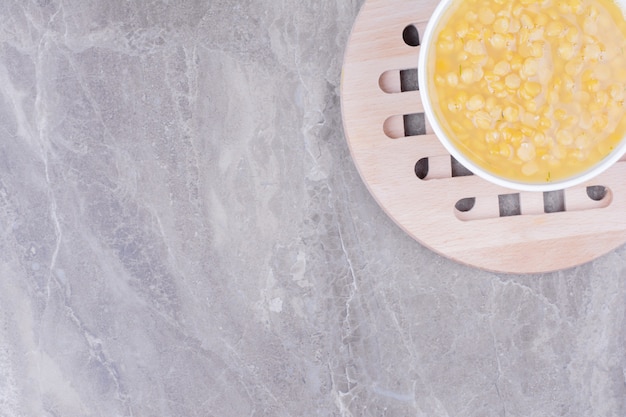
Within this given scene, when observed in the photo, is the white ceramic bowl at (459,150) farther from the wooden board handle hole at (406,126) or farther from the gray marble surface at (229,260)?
the gray marble surface at (229,260)

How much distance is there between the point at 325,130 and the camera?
3.98 feet

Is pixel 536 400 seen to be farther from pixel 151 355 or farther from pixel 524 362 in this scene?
pixel 151 355

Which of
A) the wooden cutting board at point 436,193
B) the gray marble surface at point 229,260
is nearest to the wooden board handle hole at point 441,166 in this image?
the wooden cutting board at point 436,193

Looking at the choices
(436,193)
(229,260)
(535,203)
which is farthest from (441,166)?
(229,260)

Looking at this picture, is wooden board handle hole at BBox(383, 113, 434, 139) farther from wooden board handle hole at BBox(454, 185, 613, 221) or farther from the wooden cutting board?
wooden board handle hole at BBox(454, 185, 613, 221)

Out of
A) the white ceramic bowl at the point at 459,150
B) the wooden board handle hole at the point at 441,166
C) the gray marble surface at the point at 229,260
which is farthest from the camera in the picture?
the gray marble surface at the point at 229,260

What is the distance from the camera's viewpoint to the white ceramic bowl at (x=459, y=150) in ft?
3.30

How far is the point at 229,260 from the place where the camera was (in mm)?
1244

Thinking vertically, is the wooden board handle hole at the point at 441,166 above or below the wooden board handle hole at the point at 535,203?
above

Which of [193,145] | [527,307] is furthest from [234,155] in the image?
[527,307]

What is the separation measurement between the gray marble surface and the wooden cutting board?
107 mm

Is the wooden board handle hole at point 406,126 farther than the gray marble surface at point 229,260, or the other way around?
the gray marble surface at point 229,260

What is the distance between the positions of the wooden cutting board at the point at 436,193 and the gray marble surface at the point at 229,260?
107mm

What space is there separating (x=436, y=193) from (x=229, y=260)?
15.6 inches
